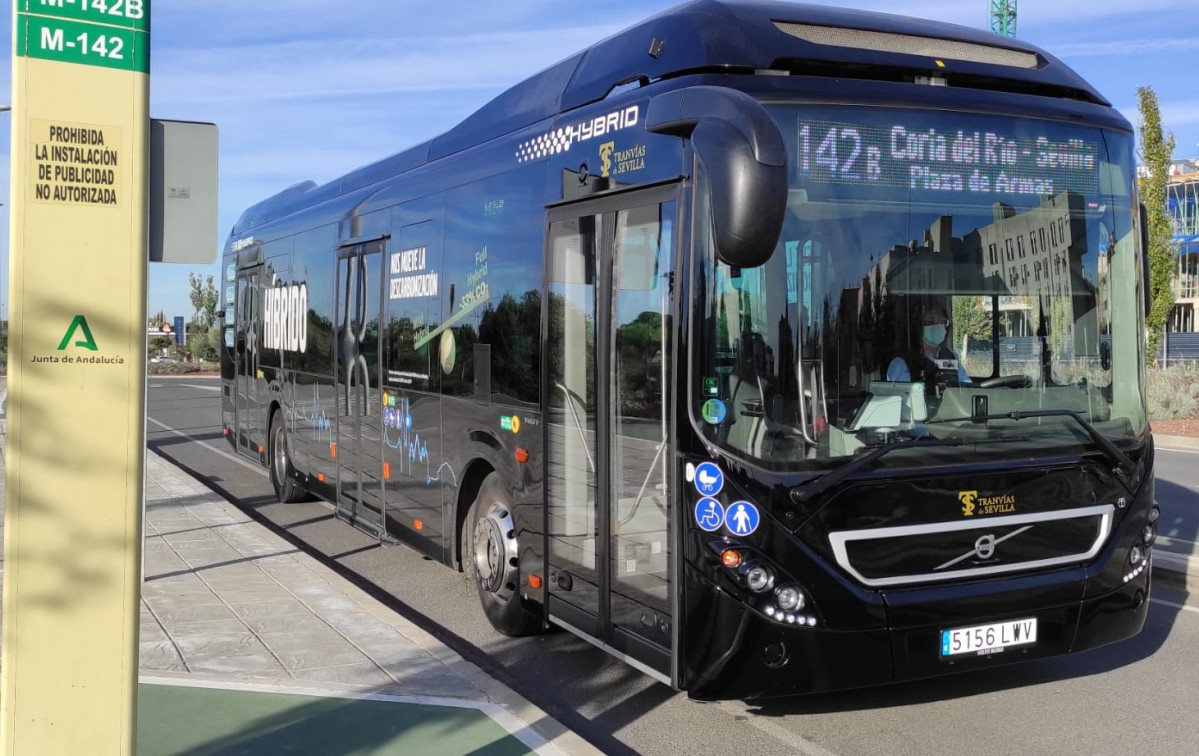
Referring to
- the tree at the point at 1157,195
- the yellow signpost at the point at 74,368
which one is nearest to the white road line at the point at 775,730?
the yellow signpost at the point at 74,368

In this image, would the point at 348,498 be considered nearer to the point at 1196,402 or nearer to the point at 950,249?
the point at 950,249

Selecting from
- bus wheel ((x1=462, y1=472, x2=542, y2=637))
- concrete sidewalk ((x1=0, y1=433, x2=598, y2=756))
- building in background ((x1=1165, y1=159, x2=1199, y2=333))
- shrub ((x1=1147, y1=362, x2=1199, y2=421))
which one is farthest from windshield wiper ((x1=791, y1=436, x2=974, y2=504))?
building in background ((x1=1165, y1=159, x2=1199, y2=333))

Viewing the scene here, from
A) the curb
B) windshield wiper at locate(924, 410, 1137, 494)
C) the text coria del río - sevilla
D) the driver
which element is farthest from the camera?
the curb

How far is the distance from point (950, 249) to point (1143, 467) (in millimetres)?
1547

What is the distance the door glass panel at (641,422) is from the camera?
17.9ft

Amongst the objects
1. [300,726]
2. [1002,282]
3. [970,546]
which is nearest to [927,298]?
[1002,282]

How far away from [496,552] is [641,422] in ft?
6.52

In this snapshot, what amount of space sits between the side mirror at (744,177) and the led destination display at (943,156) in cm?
50

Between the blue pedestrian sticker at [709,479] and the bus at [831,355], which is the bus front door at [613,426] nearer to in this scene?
the bus at [831,355]

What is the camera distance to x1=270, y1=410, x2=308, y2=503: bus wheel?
13.1 m

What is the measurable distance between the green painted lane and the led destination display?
2889 mm

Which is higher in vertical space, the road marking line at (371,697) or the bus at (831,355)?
the bus at (831,355)

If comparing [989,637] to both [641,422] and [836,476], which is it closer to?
[836,476]

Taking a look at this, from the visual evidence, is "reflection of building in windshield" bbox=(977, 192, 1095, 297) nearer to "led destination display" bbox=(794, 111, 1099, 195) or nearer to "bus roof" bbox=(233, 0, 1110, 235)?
"led destination display" bbox=(794, 111, 1099, 195)
